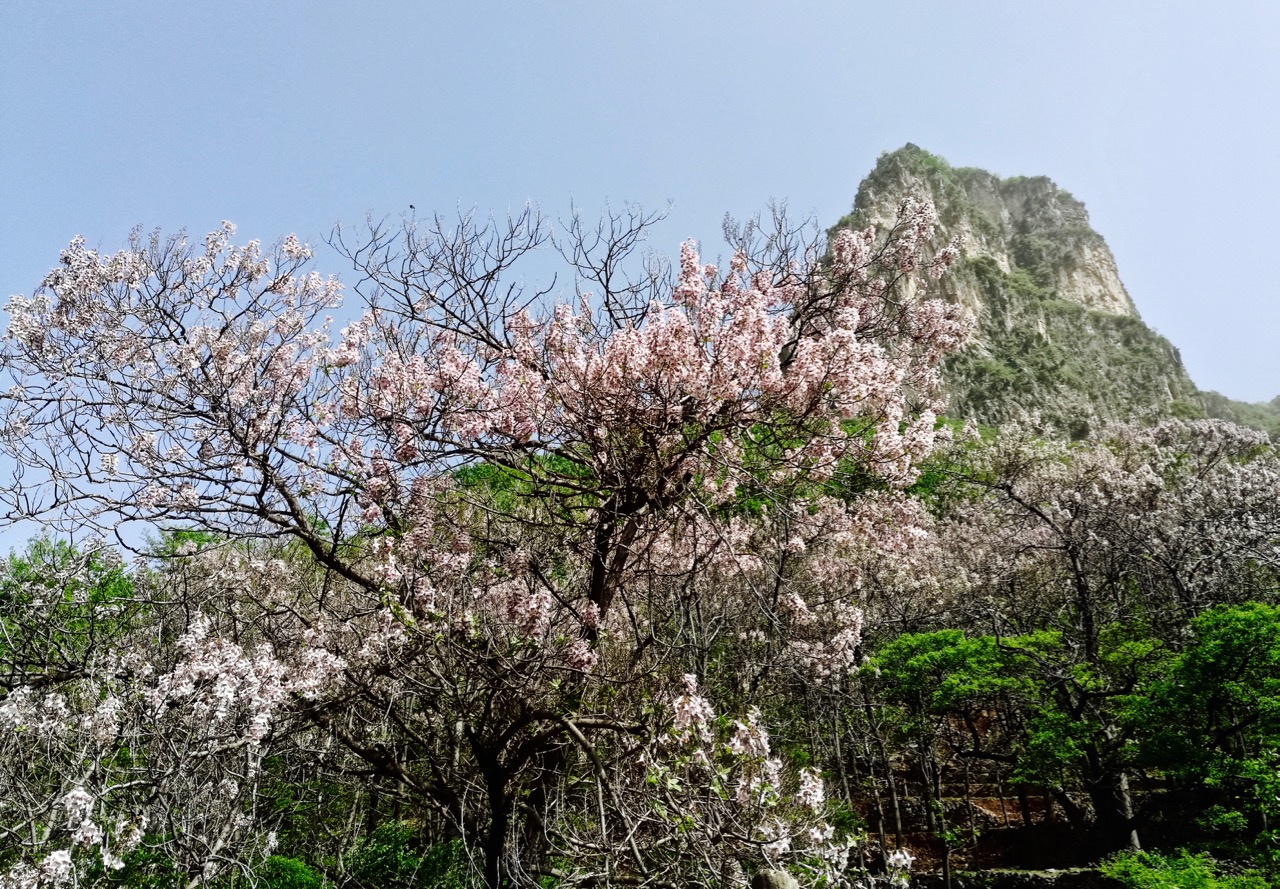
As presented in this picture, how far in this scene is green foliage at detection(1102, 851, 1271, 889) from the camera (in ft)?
20.5

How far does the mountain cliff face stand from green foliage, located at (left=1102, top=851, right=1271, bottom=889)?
52034 mm

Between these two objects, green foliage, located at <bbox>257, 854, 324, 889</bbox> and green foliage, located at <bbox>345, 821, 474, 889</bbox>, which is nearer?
green foliage, located at <bbox>257, 854, 324, 889</bbox>

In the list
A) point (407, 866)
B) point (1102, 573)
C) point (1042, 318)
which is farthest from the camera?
point (1042, 318)

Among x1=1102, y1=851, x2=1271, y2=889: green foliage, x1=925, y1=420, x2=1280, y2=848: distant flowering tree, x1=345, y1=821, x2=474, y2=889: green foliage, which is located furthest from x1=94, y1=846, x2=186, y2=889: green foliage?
x1=925, y1=420, x2=1280, y2=848: distant flowering tree

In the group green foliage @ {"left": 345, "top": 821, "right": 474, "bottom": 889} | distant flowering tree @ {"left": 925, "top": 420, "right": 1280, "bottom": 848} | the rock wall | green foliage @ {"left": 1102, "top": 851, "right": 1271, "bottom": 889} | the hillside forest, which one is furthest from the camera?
the rock wall

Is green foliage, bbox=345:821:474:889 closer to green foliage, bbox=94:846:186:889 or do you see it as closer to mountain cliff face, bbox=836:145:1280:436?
green foliage, bbox=94:846:186:889

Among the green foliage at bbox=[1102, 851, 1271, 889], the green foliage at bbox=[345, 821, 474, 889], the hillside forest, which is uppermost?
the hillside forest

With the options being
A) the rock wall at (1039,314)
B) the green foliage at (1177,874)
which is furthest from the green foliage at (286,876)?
the rock wall at (1039,314)

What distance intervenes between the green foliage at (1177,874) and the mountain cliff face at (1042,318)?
5203 cm

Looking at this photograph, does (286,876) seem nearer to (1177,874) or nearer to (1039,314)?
(1177,874)

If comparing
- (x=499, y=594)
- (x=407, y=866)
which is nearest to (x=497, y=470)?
(x=499, y=594)

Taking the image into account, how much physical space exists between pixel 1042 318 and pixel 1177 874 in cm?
7501

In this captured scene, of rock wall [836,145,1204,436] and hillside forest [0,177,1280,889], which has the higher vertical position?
rock wall [836,145,1204,436]

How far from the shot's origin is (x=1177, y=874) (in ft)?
21.9
